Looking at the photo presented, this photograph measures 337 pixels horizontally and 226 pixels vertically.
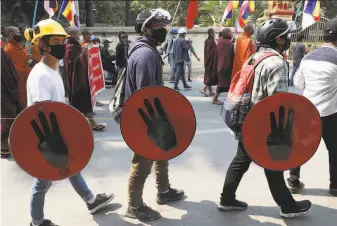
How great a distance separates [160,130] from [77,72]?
11.4 ft

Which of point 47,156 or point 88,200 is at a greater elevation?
point 47,156

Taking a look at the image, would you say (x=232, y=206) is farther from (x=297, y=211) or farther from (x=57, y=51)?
(x=57, y=51)

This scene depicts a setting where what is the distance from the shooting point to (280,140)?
2723 millimetres

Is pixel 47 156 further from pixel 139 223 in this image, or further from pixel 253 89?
pixel 253 89

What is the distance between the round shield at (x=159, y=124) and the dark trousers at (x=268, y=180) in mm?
638

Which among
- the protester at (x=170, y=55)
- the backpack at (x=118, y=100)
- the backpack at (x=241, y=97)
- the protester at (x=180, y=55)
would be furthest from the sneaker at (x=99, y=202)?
the protester at (x=170, y=55)

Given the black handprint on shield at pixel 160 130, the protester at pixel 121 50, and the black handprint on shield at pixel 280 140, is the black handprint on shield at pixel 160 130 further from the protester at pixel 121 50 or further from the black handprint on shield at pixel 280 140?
the protester at pixel 121 50

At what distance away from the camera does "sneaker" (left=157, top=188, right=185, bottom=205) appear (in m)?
3.58

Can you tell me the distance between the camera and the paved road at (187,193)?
3.28 meters

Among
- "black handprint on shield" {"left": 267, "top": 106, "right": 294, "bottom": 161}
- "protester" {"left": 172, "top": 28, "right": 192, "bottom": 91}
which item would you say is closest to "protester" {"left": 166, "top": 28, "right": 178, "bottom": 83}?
"protester" {"left": 172, "top": 28, "right": 192, "bottom": 91}

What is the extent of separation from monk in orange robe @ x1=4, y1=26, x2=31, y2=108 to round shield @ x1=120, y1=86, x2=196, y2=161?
3.50 meters

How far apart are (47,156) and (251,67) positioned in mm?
1645

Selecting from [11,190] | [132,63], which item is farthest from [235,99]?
[11,190]

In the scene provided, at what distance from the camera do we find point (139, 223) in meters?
3.21
